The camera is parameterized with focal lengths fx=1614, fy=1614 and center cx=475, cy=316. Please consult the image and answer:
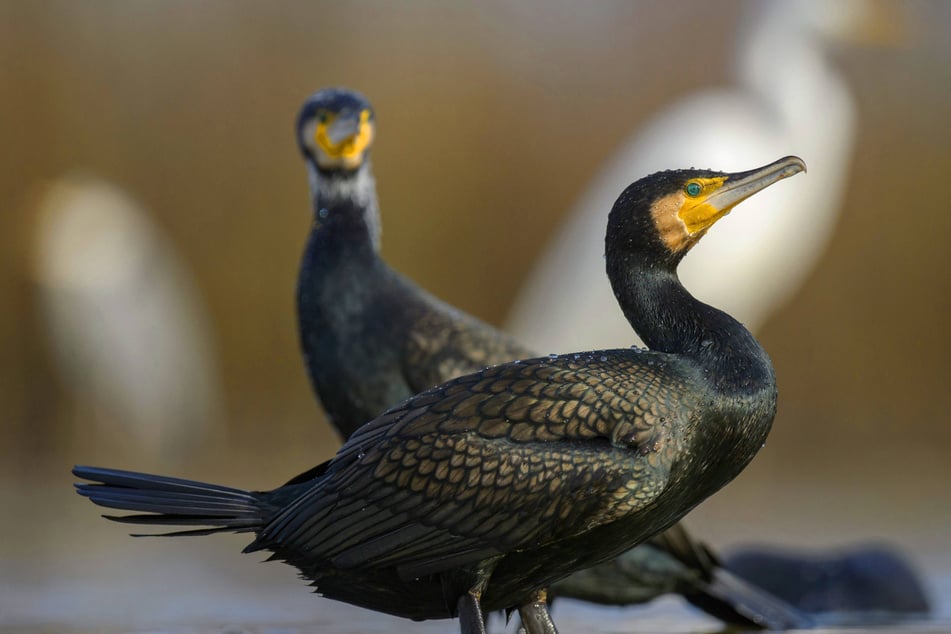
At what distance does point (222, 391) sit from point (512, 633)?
8.74m

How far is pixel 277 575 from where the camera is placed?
814cm

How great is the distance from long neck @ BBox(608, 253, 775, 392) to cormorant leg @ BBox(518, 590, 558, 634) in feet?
2.69

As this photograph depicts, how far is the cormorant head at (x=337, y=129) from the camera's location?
21.1 ft

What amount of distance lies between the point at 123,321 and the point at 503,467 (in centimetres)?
1311

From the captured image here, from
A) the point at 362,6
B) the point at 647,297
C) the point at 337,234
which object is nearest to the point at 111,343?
the point at 362,6

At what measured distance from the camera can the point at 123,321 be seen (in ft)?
54.9

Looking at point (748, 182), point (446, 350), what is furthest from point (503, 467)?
point (446, 350)

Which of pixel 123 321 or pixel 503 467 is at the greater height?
pixel 123 321

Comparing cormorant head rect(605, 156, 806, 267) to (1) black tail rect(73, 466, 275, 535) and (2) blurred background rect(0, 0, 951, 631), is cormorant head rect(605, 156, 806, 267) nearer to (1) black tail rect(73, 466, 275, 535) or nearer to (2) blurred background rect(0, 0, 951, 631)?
(1) black tail rect(73, 466, 275, 535)

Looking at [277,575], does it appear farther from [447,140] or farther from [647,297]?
[447,140]

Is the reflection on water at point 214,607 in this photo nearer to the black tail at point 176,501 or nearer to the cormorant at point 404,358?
the cormorant at point 404,358

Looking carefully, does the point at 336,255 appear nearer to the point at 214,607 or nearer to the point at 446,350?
the point at 446,350

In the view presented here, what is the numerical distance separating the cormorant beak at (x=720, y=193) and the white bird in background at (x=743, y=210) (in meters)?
5.03

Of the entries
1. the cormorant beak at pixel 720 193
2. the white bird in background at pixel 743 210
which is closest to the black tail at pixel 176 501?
the cormorant beak at pixel 720 193
